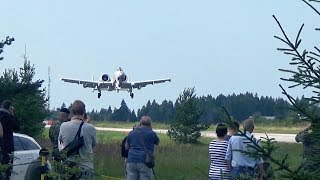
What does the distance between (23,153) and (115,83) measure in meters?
55.3

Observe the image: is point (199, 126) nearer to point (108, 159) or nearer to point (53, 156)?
point (108, 159)

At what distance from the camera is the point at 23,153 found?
15891mm

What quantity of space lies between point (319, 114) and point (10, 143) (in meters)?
8.80

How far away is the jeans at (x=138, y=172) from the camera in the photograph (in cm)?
1386

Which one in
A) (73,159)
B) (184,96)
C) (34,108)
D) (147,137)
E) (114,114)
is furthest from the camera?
(114,114)

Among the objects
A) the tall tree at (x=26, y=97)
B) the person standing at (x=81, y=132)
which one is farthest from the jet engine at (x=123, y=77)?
the person standing at (x=81, y=132)

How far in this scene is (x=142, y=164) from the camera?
1384 cm

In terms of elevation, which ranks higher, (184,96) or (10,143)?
(184,96)

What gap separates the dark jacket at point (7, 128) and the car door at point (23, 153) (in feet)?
7.57

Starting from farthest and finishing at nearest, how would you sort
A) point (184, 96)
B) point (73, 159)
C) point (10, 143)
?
1. point (184, 96)
2. point (10, 143)
3. point (73, 159)

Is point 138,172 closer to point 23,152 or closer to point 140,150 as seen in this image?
point 140,150

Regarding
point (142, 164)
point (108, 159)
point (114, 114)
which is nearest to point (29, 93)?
point (108, 159)

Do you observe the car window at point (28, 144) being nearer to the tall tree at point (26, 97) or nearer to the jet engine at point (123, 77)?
the tall tree at point (26, 97)

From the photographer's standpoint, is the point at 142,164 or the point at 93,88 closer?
the point at 142,164
